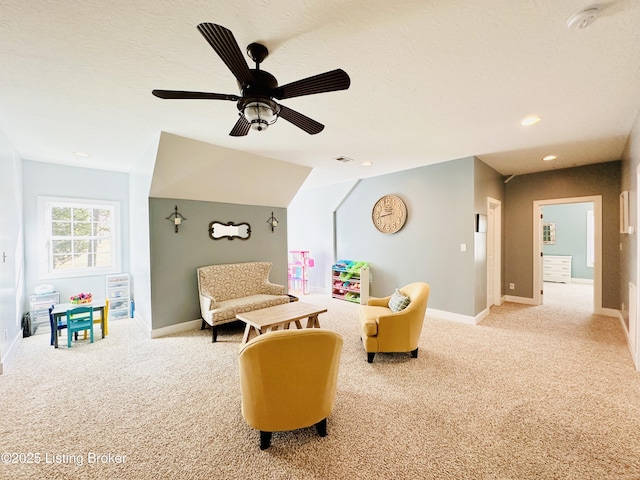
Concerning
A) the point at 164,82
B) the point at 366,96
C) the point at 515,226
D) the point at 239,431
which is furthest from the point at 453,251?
the point at 164,82

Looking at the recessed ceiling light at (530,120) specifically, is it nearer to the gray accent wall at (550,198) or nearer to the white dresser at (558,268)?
the gray accent wall at (550,198)

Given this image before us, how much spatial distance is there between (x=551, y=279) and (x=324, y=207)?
693cm

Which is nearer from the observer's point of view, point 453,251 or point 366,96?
point 366,96

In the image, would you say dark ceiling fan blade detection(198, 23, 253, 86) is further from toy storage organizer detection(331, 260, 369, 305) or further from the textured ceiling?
toy storage organizer detection(331, 260, 369, 305)

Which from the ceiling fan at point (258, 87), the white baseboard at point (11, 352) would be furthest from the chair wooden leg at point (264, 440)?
the white baseboard at point (11, 352)

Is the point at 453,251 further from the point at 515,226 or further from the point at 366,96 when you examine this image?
the point at 366,96

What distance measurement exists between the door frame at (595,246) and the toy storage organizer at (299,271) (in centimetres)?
471

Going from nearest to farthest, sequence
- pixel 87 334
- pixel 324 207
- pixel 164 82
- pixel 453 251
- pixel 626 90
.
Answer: pixel 164 82 < pixel 626 90 < pixel 87 334 < pixel 453 251 < pixel 324 207

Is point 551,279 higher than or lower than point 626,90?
lower

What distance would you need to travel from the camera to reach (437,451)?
1.69m

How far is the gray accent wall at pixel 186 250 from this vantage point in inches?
147

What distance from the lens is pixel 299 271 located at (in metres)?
6.97

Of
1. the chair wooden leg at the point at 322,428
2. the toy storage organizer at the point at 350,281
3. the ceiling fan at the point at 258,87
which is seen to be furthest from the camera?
the toy storage organizer at the point at 350,281

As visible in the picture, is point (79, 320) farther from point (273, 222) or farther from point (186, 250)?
point (273, 222)
